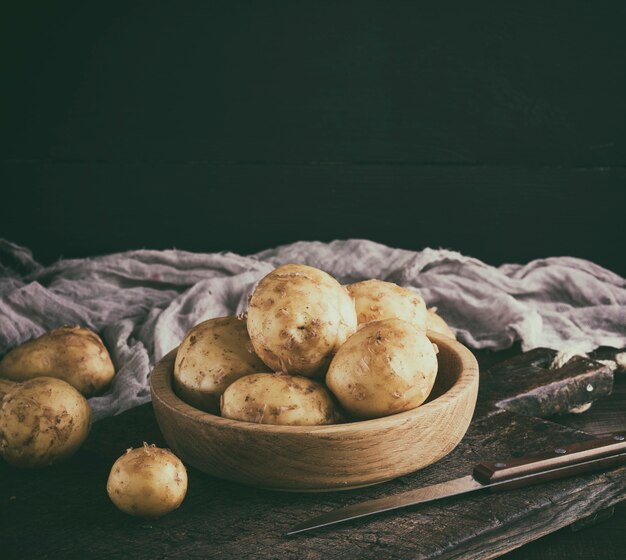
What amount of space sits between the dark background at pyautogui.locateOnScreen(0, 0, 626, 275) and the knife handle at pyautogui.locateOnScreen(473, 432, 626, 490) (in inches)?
62.2

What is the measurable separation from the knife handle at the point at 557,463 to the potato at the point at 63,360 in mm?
811

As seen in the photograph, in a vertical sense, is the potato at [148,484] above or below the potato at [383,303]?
below

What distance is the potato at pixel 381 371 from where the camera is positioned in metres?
1.02

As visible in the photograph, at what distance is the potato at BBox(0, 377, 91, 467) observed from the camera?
1.15 m

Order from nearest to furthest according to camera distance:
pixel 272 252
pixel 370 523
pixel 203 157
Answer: pixel 370 523, pixel 272 252, pixel 203 157

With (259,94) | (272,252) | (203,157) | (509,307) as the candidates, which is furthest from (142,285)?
(509,307)

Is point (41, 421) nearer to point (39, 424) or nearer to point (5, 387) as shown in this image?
point (39, 424)

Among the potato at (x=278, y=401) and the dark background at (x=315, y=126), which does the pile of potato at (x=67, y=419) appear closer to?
the potato at (x=278, y=401)

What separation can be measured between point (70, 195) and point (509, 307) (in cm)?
147

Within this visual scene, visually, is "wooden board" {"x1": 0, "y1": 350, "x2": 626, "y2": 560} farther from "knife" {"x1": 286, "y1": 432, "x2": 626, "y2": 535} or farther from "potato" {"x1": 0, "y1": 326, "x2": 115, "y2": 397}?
"potato" {"x1": 0, "y1": 326, "x2": 115, "y2": 397}

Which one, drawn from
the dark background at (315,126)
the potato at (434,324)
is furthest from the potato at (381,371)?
the dark background at (315,126)

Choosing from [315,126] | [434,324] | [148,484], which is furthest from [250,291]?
[148,484]

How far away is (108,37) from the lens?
2520 mm

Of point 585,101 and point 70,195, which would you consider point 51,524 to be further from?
point 585,101
